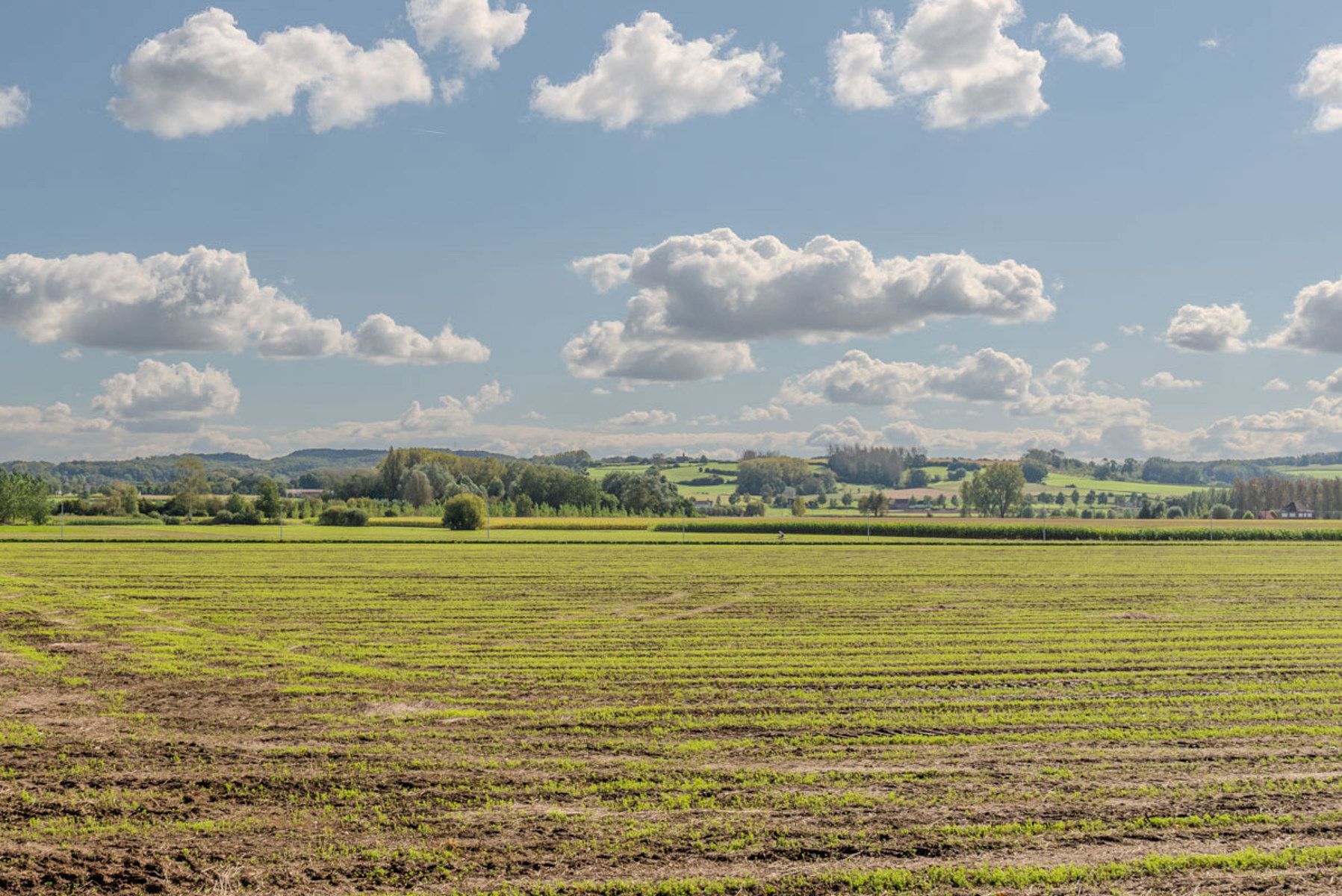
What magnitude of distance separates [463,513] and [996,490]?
9334cm

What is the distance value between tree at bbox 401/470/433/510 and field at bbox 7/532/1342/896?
Result: 133603mm

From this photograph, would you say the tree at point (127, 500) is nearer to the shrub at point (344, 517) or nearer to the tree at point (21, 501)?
the tree at point (21, 501)

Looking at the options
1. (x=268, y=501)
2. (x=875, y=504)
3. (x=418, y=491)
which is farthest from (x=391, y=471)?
(x=875, y=504)

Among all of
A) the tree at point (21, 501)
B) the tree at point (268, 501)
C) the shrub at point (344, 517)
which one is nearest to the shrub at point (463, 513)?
the shrub at point (344, 517)

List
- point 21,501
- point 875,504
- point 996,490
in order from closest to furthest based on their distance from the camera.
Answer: point 21,501 < point 875,504 < point 996,490

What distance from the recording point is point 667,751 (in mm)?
13008

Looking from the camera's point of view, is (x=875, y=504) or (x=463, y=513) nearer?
(x=463, y=513)

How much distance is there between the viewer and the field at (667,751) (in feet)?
30.9

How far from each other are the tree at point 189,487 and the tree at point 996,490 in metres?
116

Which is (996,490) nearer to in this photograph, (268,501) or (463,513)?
→ (463,513)

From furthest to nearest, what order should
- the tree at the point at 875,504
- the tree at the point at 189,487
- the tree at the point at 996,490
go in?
the tree at the point at 996,490 → the tree at the point at 189,487 → the tree at the point at 875,504

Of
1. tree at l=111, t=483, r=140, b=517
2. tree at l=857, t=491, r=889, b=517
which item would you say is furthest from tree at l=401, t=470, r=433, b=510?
tree at l=857, t=491, r=889, b=517

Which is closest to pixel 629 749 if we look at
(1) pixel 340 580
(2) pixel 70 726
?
(2) pixel 70 726

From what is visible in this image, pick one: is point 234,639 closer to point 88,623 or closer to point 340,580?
point 88,623
